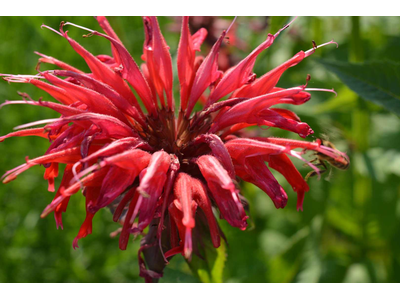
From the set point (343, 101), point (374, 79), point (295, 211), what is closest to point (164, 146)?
point (374, 79)

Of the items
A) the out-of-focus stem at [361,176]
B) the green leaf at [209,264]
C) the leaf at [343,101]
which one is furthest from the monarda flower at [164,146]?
the out-of-focus stem at [361,176]

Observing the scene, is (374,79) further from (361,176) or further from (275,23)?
(361,176)

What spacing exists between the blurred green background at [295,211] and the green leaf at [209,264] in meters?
0.40

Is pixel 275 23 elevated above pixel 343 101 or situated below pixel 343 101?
above

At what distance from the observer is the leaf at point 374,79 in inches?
57.8

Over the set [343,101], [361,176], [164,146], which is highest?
[164,146]

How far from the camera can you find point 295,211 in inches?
109

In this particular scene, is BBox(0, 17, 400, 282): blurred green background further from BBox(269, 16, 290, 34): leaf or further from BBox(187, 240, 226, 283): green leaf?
BBox(187, 240, 226, 283): green leaf

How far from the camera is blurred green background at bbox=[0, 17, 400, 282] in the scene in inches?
87.4

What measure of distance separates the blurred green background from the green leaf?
0.40 meters

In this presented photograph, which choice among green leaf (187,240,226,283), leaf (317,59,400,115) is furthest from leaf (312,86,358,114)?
green leaf (187,240,226,283)

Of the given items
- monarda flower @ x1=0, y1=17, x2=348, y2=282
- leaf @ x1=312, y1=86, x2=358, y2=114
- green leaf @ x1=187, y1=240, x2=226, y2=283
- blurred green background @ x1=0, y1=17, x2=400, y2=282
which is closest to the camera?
monarda flower @ x1=0, y1=17, x2=348, y2=282

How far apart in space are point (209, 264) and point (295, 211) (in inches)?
57.5

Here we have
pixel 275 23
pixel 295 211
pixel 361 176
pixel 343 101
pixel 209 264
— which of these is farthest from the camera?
pixel 295 211
